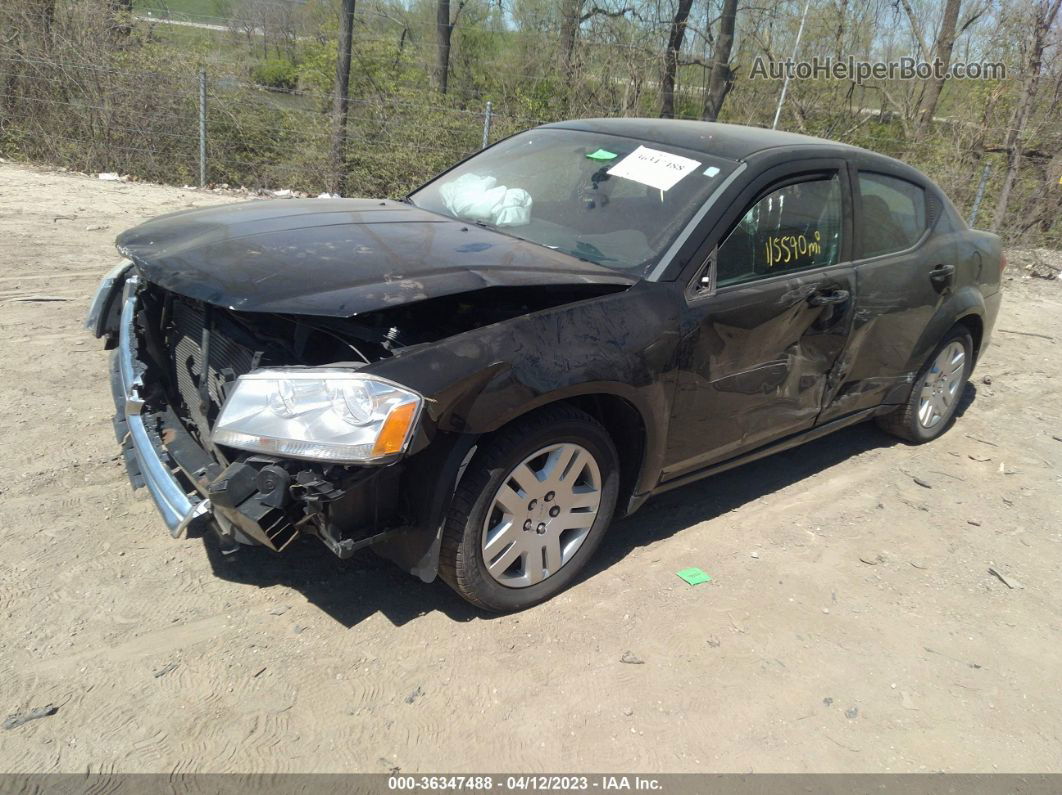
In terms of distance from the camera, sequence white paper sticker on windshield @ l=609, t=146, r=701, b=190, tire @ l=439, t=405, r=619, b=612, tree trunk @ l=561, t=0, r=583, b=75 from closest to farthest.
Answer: tire @ l=439, t=405, r=619, b=612 → white paper sticker on windshield @ l=609, t=146, r=701, b=190 → tree trunk @ l=561, t=0, r=583, b=75

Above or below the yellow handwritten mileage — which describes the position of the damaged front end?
below

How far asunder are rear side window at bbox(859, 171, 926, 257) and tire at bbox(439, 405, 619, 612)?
197 centimetres

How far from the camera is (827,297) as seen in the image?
3840mm

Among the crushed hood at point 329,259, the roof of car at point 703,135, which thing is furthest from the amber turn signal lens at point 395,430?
the roof of car at point 703,135

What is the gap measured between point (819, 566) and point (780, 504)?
0.58 meters

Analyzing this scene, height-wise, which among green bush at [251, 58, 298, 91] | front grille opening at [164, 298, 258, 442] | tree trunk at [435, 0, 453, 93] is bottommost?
front grille opening at [164, 298, 258, 442]

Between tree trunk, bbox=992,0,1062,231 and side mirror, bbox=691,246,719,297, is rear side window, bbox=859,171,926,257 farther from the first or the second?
tree trunk, bbox=992,0,1062,231

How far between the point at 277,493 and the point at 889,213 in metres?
3.47

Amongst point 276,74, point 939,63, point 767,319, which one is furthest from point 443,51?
point 767,319

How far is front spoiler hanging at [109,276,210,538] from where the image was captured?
270cm

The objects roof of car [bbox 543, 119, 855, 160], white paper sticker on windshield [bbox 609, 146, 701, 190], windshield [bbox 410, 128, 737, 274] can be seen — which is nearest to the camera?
windshield [bbox 410, 128, 737, 274]

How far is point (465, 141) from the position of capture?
13.3 m

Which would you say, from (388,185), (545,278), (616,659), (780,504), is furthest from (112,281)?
(388,185)

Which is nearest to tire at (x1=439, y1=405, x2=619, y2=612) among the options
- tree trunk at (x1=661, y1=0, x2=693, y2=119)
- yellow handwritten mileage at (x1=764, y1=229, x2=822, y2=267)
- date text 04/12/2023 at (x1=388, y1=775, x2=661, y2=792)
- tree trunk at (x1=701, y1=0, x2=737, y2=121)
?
date text 04/12/2023 at (x1=388, y1=775, x2=661, y2=792)
